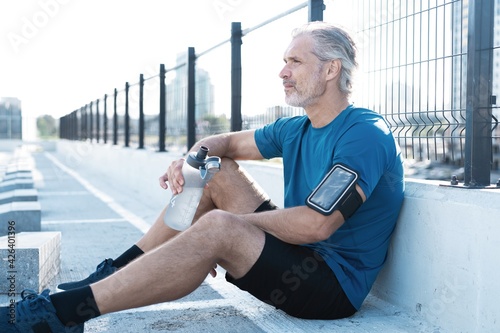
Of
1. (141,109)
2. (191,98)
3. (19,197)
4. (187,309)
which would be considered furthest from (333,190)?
(141,109)

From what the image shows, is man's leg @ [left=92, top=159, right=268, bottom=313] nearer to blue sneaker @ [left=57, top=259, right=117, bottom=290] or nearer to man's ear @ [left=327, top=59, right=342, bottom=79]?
blue sneaker @ [left=57, top=259, right=117, bottom=290]

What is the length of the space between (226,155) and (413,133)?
3.68 ft

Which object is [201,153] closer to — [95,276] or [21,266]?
[95,276]

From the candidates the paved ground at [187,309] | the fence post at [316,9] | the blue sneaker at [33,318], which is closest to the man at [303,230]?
the blue sneaker at [33,318]

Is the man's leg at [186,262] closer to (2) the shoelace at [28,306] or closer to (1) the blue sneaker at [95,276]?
(2) the shoelace at [28,306]

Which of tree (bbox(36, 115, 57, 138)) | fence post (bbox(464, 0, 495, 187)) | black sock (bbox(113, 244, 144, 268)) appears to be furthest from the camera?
tree (bbox(36, 115, 57, 138))

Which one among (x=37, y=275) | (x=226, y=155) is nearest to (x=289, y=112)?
(x=226, y=155)

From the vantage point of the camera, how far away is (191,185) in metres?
3.61

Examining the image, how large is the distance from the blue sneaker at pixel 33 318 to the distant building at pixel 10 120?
4990 centimetres

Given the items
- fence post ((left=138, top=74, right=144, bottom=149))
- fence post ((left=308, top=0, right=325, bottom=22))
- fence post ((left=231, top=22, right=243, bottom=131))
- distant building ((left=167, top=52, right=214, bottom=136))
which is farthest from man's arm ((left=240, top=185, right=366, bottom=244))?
fence post ((left=138, top=74, right=144, bottom=149))

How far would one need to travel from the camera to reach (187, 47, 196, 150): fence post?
351 inches

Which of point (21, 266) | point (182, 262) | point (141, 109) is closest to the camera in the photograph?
point (182, 262)

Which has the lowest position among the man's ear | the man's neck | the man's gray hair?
the man's neck

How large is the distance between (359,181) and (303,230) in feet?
1.07
